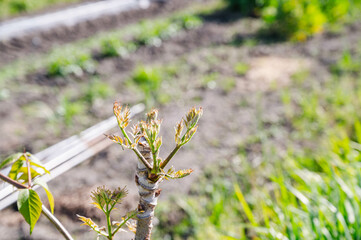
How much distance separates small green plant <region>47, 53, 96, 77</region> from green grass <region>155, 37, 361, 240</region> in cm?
227

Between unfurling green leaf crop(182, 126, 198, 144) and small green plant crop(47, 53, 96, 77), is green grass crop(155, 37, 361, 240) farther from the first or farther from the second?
small green plant crop(47, 53, 96, 77)

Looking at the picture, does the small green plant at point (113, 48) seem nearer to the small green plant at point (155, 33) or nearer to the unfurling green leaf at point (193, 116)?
the small green plant at point (155, 33)

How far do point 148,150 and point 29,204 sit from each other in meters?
0.25

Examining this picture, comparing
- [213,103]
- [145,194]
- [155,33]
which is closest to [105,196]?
[145,194]

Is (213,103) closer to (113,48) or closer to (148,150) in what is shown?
(113,48)

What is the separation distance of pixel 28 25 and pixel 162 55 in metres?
2.39

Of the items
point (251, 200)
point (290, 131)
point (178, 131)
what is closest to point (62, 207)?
point (251, 200)

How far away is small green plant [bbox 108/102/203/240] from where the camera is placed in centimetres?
59

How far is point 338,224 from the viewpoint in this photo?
1515 mm

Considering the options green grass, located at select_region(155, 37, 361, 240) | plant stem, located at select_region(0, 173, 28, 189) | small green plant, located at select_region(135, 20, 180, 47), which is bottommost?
green grass, located at select_region(155, 37, 361, 240)

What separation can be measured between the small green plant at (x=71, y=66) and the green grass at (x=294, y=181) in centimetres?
227

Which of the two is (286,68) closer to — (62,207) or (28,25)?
(62,207)

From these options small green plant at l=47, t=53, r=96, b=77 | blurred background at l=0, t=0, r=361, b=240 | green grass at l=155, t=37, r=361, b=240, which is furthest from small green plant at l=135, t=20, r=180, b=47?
green grass at l=155, t=37, r=361, b=240

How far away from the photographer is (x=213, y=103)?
368 centimetres
